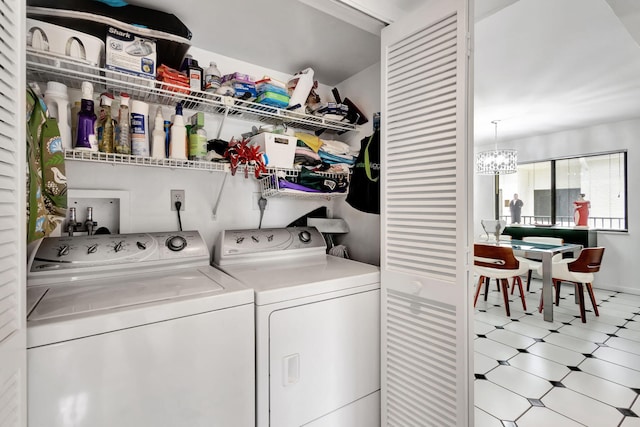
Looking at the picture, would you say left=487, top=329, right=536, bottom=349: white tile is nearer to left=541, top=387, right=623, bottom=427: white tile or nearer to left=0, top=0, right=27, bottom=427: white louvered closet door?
left=541, top=387, right=623, bottom=427: white tile

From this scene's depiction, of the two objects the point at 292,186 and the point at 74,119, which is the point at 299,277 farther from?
the point at 74,119

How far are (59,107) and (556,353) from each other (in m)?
3.94

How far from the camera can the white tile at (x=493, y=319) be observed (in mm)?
3406

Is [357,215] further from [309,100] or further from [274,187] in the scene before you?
[309,100]

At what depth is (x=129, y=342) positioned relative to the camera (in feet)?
3.14

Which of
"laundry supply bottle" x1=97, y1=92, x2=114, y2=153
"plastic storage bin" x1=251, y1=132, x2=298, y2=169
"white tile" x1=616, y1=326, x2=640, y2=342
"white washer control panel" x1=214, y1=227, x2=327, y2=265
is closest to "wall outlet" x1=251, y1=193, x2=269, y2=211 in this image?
"white washer control panel" x1=214, y1=227, x2=327, y2=265

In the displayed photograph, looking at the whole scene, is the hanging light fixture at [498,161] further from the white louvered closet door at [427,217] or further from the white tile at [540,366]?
the white louvered closet door at [427,217]

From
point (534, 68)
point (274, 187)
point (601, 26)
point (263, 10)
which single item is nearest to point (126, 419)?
point (274, 187)

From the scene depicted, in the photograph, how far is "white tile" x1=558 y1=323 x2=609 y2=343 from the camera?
300 cm

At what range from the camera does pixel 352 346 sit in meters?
1.47

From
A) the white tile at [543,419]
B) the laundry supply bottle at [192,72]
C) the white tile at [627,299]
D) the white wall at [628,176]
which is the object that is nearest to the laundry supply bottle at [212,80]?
the laundry supply bottle at [192,72]

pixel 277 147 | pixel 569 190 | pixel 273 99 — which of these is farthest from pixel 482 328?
pixel 569 190

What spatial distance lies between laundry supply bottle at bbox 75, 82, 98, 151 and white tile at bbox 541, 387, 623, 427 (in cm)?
304

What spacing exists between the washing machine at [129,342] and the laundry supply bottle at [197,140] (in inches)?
22.0
